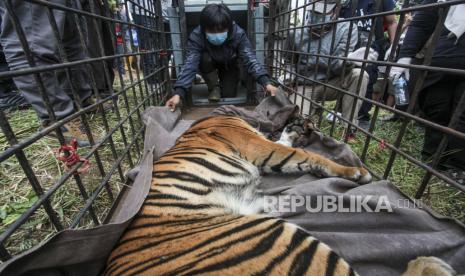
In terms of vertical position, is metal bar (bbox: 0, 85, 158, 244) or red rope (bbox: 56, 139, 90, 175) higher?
red rope (bbox: 56, 139, 90, 175)

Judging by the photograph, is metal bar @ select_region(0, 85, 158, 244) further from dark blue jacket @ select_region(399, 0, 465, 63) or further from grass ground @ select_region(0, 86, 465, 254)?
dark blue jacket @ select_region(399, 0, 465, 63)

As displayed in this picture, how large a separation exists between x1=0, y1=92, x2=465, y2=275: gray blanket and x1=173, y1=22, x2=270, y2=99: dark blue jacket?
1.88 meters

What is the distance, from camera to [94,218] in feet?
4.39

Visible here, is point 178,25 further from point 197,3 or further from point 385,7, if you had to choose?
point 385,7

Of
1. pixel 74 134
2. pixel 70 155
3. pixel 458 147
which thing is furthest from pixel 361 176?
pixel 74 134

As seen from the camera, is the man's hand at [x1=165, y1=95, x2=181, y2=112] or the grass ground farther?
the man's hand at [x1=165, y1=95, x2=181, y2=112]

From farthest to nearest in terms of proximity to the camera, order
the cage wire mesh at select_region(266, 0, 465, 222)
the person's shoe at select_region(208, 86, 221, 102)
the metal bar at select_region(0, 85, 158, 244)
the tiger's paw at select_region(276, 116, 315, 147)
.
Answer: the person's shoe at select_region(208, 86, 221, 102)
the tiger's paw at select_region(276, 116, 315, 147)
the cage wire mesh at select_region(266, 0, 465, 222)
the metal bar at select_region(0, 85, 158, 244)

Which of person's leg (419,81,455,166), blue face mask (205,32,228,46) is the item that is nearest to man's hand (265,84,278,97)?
blue face mask (205,32,228,46)

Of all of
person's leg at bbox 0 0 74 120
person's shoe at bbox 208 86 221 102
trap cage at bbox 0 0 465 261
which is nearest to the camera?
trap cage at bbox 0 0 465 261

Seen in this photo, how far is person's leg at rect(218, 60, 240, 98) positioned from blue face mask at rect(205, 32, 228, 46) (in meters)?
0.65

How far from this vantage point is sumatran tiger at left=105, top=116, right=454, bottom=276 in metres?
0.92

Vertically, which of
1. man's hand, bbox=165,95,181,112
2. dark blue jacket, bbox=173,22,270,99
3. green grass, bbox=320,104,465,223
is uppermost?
dark blue jacket, bbox=173,22,270,99

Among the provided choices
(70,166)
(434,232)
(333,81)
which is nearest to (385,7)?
(333,81)

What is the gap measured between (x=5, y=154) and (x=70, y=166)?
400mm
